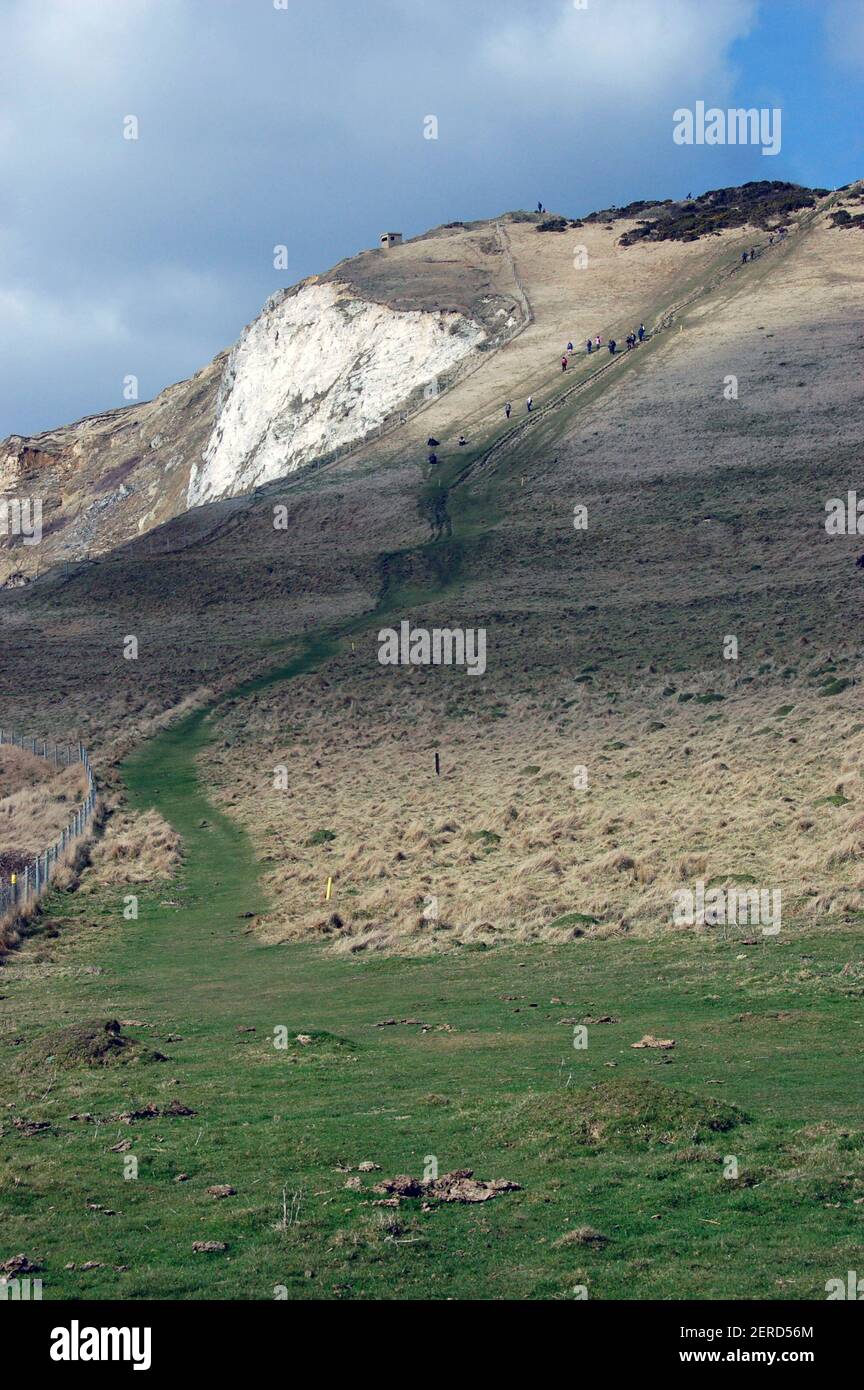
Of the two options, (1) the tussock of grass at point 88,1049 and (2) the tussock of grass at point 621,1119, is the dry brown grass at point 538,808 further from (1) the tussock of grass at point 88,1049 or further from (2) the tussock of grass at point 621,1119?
(2) the tussock of grass at point 621,1119

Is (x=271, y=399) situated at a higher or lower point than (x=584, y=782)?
higher

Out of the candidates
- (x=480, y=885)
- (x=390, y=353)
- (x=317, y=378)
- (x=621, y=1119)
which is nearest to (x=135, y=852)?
(x=480, y=885)

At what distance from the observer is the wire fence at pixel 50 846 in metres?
30.3

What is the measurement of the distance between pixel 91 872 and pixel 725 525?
51425 millimetres

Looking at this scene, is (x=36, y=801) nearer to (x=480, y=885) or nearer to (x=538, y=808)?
(x=538, y=808)

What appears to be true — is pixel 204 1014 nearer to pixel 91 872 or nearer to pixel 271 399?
pixel 91 872

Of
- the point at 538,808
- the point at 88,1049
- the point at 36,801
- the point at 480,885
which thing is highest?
the point at 36,801

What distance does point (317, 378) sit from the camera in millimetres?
122000

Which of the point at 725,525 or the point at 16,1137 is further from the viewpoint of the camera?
the point at 725,525

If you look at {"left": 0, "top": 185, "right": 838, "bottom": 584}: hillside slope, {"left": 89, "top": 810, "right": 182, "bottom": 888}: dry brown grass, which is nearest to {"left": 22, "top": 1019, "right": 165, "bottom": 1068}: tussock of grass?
{"left": 89, "top": 810, "right": 182, "bottom": 888}: dry brown grass

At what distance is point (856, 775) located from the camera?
1320 inches

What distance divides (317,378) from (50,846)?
90174 millimetres
